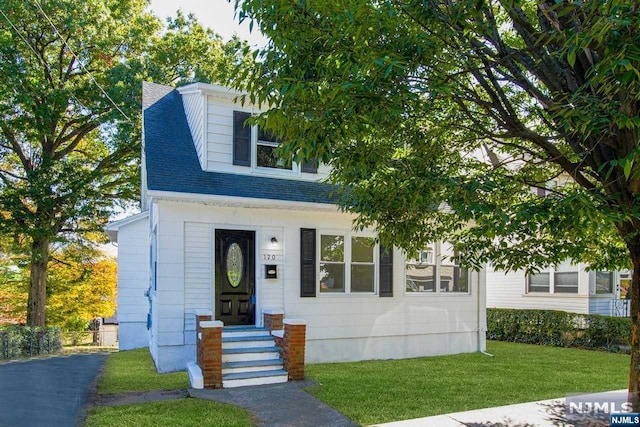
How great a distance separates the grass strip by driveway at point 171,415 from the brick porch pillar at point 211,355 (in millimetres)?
790

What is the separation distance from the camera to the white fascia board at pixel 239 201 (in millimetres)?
8562

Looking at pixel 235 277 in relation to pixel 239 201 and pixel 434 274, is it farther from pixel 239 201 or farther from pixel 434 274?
pixel 434 274

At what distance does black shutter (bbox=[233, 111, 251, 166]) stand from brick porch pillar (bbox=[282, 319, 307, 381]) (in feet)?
13.2

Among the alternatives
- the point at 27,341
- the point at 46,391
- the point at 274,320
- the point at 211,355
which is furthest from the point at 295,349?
the point at 27,341

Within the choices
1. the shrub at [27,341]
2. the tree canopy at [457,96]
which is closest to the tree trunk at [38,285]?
the shrub at [27,341]

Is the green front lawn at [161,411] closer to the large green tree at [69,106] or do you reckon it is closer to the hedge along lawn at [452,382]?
the hedge along lawn at [452,382]

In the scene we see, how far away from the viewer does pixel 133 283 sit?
13.8 meters

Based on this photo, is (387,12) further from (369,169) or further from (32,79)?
(32,79)

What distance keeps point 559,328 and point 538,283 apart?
3.36 m

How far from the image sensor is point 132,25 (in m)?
18.0

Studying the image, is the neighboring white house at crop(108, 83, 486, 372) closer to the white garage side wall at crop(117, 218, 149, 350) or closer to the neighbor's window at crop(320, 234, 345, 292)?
the neighbor's window at crop(320, 234, 345, 292)

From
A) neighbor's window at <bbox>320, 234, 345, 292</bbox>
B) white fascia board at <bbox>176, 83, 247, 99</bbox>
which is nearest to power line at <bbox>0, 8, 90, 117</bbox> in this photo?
white fascia board at <bbox>176, 83, 247, 99</bbox>

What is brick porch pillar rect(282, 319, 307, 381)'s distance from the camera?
26.1ft

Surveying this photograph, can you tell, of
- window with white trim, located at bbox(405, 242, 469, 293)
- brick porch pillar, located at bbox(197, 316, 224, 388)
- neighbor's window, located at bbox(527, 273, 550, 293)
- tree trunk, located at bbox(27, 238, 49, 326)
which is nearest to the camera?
brick porch pillar, located at bbox(197, 316, 224, 388)
